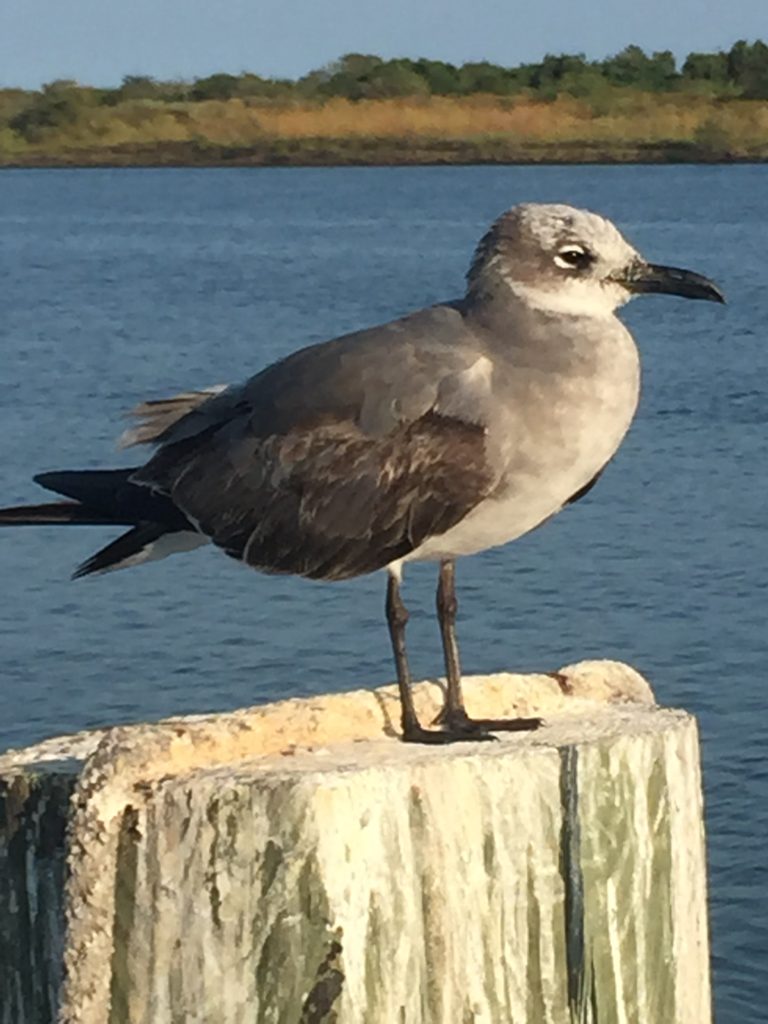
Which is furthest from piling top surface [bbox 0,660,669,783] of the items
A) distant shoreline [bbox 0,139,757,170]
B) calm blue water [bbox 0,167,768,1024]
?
distant shoreline [bbox 0,139,757,170]

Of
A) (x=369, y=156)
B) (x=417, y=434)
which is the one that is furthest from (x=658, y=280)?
(x=369, y=156)

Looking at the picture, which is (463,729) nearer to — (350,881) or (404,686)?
(404,686)

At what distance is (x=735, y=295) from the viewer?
24469 mm

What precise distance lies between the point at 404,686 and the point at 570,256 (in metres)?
0.91

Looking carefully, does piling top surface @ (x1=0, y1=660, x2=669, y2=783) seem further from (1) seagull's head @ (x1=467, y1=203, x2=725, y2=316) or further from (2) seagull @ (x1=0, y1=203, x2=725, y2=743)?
(1) seagull's head @ (x1=467, y1=203, x2=725, y2=316)

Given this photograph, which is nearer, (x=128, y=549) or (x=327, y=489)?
(x=327, y=489)

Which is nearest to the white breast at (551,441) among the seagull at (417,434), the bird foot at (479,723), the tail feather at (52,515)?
the seagull at (417,434)

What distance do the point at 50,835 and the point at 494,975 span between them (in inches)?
24.4

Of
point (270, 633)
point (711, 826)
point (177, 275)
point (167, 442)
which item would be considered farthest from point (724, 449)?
point (177, 275)

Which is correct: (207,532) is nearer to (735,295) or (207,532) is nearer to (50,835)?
(50,835)

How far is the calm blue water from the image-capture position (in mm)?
9789

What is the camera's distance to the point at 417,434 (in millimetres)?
4184

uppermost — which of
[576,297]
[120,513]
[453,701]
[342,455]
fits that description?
[576,297]

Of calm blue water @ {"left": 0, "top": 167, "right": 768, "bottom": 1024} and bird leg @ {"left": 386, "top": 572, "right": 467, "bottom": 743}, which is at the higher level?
bird leg @ {"left": 386, "top": 572, "right": 467, "bottom": 743}
